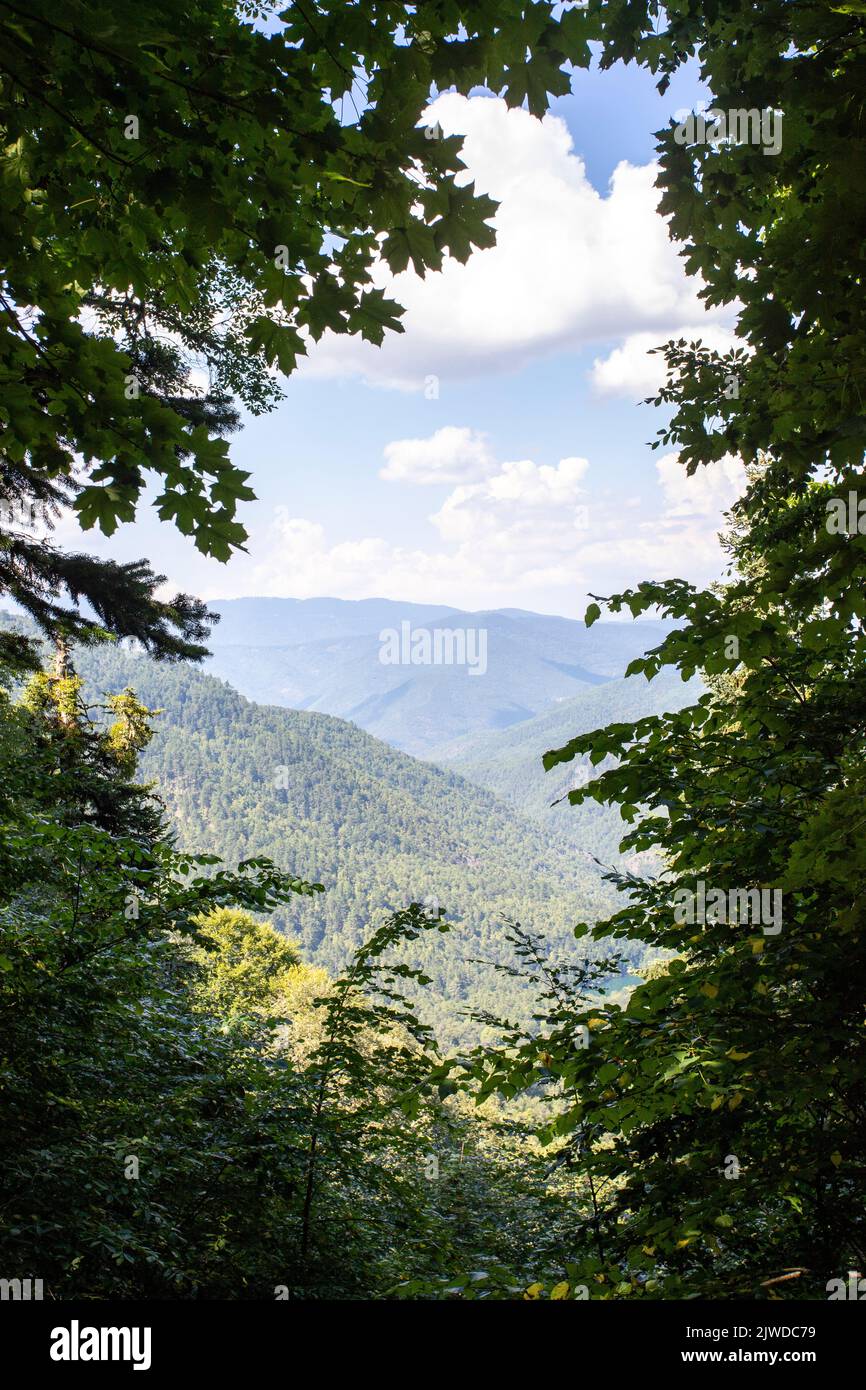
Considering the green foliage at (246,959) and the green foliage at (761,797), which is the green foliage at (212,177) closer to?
the green foliage at (761,797)

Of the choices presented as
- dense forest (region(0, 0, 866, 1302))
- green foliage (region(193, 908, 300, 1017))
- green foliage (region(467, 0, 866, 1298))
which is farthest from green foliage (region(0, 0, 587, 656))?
green foliage (region(193, 908, 300, 1017))

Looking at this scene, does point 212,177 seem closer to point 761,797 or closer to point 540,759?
point 540,759

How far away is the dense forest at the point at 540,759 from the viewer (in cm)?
198

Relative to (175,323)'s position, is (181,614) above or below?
below

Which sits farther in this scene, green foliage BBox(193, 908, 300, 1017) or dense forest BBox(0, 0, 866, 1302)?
green foliage BBox(193, 908, 300, 1017)

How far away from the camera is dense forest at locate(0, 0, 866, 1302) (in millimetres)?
1983

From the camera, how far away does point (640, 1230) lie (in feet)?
9.61

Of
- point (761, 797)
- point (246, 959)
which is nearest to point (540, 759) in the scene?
point (761, 797)

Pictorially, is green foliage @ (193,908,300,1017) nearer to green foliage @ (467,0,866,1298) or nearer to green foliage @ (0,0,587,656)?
green foliage @ (467,0,866,1298)

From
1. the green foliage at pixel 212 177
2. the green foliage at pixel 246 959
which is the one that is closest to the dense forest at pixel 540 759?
the green foliage at pixel 212 177

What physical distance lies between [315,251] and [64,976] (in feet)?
15.1
